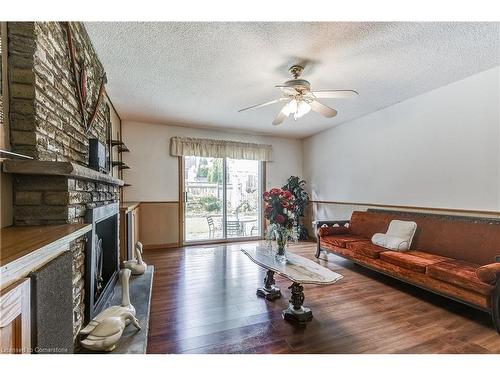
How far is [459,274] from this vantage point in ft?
7.12

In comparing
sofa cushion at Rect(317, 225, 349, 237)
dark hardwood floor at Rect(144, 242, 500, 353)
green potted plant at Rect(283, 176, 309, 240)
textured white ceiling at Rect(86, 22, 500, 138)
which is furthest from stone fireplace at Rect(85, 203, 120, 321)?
green potted plant at Rect(283, 176, 309, 240)

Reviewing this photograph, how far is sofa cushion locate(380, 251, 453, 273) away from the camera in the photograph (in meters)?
2.51

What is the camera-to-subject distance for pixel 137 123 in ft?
15.1

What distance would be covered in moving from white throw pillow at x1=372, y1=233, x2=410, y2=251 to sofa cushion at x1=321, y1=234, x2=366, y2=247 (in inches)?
13.6

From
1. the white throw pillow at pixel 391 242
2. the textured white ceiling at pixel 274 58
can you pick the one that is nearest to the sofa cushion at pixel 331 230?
the white throw pillow at pixel 391 242

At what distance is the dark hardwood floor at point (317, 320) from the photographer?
1.75m

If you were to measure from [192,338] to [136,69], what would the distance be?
2.65 metres

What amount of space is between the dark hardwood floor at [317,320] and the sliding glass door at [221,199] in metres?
1.98

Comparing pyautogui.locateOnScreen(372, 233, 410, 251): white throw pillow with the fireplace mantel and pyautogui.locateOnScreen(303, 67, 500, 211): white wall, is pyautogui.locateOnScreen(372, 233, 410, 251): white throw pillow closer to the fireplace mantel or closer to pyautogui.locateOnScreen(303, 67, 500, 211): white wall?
pyautogui.locateOnScreen(303, 67, 500, 211): white wall

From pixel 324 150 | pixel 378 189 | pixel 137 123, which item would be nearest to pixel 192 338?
pixel 378 189

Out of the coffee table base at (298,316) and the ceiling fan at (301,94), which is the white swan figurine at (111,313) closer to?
the coffee table base at (298,316)

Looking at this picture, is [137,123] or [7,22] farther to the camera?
[137,123]

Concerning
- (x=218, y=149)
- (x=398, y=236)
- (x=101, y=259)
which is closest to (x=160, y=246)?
(x=218, y=149)
